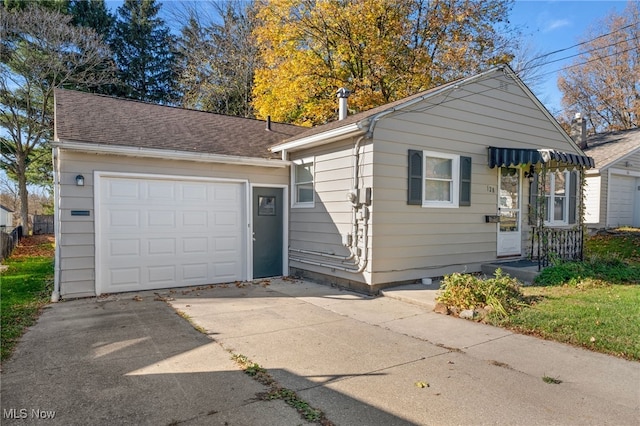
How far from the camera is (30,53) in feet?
55.4

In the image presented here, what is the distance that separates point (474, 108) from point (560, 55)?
9569 millimetres

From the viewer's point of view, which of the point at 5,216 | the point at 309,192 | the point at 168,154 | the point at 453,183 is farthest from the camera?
the point at 5,216

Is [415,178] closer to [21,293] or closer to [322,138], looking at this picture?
[322,138]

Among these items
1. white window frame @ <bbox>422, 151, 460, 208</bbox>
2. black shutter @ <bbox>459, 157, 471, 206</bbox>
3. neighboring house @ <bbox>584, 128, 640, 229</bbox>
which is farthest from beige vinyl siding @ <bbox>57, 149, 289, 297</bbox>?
neighboring house @ <bbox>584, 128, 640, 229</bbox>

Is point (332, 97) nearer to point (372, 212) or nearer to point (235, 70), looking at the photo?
point (235, 70)

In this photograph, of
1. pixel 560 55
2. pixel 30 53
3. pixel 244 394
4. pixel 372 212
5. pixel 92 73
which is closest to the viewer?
pixel 244 394

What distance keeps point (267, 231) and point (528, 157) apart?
573cm

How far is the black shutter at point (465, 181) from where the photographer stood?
7945 mm

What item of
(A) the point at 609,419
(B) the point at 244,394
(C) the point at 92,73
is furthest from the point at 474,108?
(C) the point at 92,73

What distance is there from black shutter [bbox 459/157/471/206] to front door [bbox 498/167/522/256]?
112 centimetres

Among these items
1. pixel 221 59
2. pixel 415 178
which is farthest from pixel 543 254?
pixel 221 59

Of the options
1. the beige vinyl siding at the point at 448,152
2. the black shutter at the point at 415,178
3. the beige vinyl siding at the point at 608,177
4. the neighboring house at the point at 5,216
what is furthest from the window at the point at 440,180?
the neighboring house at the point at 5,216

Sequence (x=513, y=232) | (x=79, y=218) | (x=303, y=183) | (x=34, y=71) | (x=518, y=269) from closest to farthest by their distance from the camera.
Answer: (x=79, y=218)
(x=518, y=269)
(x=303, y=183)
(x=513, y=232)
(x=34, y=71)

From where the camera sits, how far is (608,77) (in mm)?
23984
